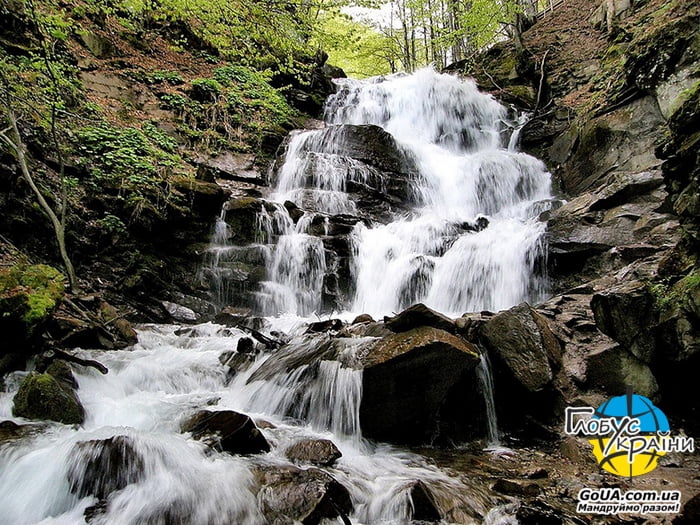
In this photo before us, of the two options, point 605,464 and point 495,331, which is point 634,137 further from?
point 605,464

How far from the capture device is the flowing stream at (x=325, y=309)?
289cm

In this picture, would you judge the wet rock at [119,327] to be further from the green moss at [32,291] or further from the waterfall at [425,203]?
the waterfall at [425,203]

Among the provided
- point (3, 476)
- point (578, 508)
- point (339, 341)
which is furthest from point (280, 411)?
point (578, 508)

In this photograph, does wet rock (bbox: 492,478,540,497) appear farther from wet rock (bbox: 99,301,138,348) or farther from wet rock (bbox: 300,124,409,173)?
wet rock (bbox: 300,124,409,173)

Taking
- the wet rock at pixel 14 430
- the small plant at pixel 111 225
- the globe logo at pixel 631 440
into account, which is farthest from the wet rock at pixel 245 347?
the globe logo at pixel 631 440

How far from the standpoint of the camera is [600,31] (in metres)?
14.5

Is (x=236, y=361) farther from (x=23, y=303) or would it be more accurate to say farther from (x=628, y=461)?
(x=628, y=461)

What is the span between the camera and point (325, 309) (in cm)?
913

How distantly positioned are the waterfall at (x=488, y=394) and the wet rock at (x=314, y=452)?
69.0 inches

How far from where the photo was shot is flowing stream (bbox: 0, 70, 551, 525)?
2.89m

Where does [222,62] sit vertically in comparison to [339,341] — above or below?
above

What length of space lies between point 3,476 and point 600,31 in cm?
1928

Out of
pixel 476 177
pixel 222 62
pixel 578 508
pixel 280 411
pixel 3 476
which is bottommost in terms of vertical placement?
pixel 578 508

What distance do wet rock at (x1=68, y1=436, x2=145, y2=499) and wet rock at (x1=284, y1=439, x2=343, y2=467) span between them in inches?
47.6
